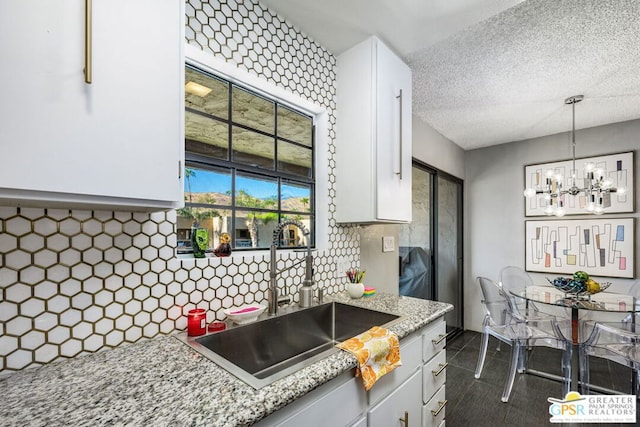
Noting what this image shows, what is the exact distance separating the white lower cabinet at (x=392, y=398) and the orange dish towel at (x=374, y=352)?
1.8 inches

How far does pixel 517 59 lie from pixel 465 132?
5.03 ft

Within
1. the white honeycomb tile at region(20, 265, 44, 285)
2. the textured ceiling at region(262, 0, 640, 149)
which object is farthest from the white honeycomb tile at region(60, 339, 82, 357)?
the textured ceiling at region(262, 0, 640, 149)

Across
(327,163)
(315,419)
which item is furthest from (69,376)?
(327,163)

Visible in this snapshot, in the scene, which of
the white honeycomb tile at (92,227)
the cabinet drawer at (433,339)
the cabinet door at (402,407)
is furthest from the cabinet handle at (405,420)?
the white honeycomb tile at (92,227)

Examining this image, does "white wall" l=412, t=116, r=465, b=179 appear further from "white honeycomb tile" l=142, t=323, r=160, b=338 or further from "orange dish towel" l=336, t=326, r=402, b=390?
"white honeycomb tile" l=142, t=323, r=160, b=338

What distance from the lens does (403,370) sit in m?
1.25

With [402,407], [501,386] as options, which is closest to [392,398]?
[402,407]

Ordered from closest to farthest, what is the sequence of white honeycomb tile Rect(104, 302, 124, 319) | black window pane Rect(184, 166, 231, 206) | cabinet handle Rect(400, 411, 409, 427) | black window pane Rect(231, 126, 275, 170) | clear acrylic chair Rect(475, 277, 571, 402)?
white honeycomb tile Rect(104, 302, 124, 319) < cabinet handle Rect(400, 411, 409, 427) < black window pane Rect(184, 166, 231, 206) < black window pane Rect(231, 126, 275, 170) < clear acrylic chair Rect(475, 277, 571, 402)

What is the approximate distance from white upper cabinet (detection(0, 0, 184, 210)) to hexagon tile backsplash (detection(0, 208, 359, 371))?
0.18 metres

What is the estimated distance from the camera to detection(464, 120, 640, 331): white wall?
3.56 meters

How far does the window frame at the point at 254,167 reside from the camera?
4.51 feet

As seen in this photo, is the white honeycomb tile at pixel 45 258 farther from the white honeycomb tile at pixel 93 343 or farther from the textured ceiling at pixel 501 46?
the textured ceiling at pixel 501 46

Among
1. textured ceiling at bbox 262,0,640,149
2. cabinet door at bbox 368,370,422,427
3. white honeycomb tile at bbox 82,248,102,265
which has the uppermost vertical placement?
textured ceiling at bbox 262,0,640,149

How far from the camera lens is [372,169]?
1724 millimetres
